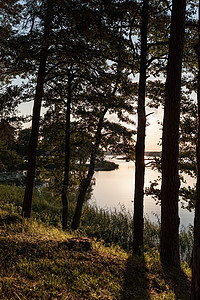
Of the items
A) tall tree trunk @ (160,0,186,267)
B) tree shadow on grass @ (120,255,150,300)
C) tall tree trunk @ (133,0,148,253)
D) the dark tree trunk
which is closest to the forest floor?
tree shadow on grass @ (120,255,150,300)

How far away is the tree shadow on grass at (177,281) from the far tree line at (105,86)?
21.1 inches

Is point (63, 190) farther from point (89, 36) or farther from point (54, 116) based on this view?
point (89, 36)

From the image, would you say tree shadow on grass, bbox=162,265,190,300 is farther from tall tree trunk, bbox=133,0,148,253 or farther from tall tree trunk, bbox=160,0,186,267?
tall tree trunk, bbox=133,0,148,253

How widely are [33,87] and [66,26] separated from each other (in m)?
2.69

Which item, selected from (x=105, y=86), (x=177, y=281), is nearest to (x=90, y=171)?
(x=105, y=86)

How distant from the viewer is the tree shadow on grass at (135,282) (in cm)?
349

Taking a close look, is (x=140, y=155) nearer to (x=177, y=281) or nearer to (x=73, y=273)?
(x=177, y=281)

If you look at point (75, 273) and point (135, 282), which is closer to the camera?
point (75, 273)

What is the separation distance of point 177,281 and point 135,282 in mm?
1042

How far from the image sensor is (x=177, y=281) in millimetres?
4465

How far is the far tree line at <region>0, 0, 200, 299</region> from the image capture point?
5.80m

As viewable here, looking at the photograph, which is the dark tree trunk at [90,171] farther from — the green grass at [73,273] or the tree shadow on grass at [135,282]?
the tree shadow on grass at [135,282]

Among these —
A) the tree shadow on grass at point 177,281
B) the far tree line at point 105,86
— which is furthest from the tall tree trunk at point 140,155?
the tree shadow on grass at point 177,281

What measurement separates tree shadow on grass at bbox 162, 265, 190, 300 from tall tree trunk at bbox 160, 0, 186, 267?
57 centimetres
